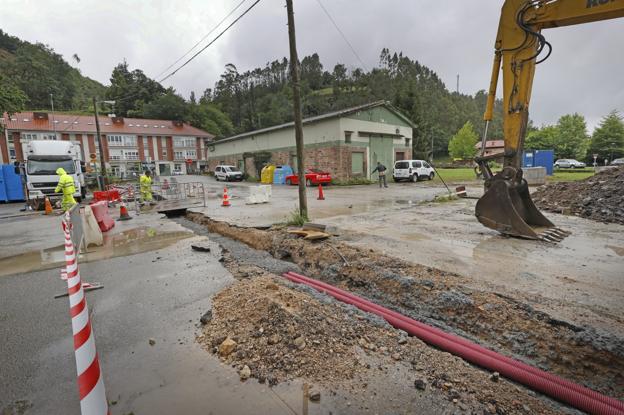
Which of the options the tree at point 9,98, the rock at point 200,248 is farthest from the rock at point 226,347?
the tree at point 9,98

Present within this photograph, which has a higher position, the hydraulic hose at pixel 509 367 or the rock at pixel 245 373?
the rock at pixel 245 373

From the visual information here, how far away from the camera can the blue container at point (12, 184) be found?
1998 centimetres

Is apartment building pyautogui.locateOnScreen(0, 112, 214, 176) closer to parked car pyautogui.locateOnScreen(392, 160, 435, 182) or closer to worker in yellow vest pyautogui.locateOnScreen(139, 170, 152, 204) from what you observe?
worker in yellow vest pyautogui.locateOnScreen(139, 170, 152, 204)

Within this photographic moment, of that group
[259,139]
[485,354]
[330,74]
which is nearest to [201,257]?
[485,354]

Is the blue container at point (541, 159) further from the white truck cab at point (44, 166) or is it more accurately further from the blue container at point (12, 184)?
the blue container at point (12, 184)

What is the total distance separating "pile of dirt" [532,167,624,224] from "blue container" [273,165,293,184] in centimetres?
2060

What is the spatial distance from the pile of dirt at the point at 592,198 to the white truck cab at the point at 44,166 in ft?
73.2

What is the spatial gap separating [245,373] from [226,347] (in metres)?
0.43

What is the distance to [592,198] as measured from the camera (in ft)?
34.4

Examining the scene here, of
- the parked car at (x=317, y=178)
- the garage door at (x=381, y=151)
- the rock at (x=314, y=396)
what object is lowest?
the rock at (x=314, y=396)

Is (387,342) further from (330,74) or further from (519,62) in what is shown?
(330,74)

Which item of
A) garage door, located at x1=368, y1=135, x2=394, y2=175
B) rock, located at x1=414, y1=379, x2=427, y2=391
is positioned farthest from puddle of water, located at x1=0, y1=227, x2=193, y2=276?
A: garage door, located at x1=368, y1=135, x2=394, y2=175

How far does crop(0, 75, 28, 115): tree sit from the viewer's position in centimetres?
1219

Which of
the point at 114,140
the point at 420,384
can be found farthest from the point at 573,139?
the point at 114,140
